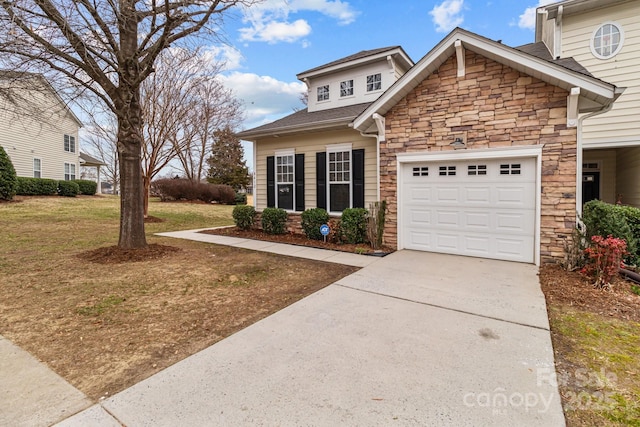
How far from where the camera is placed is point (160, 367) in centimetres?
270

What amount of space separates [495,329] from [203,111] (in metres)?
17.6

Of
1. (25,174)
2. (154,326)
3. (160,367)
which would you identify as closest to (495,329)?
(160,367)

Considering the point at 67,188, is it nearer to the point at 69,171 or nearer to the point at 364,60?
the point at 69,171

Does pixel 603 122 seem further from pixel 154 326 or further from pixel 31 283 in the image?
pixel 31 283

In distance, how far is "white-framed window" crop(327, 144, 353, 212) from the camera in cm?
855

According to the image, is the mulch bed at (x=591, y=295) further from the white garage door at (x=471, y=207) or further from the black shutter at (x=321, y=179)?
the black shutter at (x=321, y=179)

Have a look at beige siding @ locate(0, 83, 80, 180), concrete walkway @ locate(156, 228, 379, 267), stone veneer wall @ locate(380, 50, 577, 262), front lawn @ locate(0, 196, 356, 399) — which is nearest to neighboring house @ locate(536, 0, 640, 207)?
stone veneer wall @ locate(380, 50, 577, 262)

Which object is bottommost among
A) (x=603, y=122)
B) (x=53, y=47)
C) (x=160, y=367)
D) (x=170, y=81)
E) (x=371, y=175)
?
(x=160, y=367)

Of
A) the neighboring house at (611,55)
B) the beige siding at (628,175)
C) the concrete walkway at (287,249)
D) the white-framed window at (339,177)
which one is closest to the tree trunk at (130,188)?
the concrete walkway at (287,249)

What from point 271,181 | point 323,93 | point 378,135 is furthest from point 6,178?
point 378,135

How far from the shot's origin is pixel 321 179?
8.96 metres

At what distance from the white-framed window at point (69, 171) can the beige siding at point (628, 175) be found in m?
32.2

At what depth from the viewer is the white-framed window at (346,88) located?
10975 mm

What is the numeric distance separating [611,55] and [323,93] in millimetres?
8444
